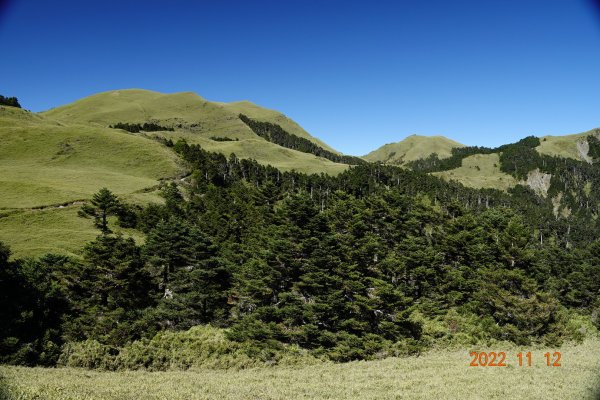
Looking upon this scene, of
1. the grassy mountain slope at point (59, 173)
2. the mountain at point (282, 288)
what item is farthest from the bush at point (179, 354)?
the grassy mountain slope at point (59, 173)

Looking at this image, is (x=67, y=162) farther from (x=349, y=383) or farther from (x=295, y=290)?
(x=349, y=383)

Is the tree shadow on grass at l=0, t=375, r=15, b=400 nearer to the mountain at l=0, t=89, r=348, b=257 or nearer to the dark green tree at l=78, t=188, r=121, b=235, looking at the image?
the mountain at l=0, t=89, r=348, b=257

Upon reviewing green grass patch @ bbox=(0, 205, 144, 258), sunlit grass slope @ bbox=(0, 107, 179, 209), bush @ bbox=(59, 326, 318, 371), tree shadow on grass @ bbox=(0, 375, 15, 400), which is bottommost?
bush @ bbox=(59, 326, 318, 371)

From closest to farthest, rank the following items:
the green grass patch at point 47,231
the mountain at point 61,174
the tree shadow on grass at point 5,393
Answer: the tree shadow on grass at point 5,393 < the green grass patch at point 47,231 < the mountain at point 61,174

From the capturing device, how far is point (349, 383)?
22.3 metres

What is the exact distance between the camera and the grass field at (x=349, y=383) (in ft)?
56.2

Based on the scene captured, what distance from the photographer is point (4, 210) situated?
64.8 m

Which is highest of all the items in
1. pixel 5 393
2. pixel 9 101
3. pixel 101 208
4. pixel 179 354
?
pixel 9 101

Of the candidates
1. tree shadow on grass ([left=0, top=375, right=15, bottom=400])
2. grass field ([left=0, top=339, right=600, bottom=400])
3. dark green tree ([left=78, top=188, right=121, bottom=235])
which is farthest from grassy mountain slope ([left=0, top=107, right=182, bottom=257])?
tree shadow on grass ([left=0, top=375, right=15, bottom=400])

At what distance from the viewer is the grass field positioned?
56.2 feet

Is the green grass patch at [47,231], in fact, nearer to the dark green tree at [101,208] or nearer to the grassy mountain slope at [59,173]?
the grassy mountain slope at [59,173]

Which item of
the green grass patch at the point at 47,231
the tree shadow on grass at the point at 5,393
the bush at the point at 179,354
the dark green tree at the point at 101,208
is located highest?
the dark green tree at the point at 101,208

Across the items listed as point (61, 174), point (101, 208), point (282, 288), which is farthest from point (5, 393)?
point (61, 174)

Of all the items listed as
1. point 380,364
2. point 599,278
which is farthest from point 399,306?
point 599,278
